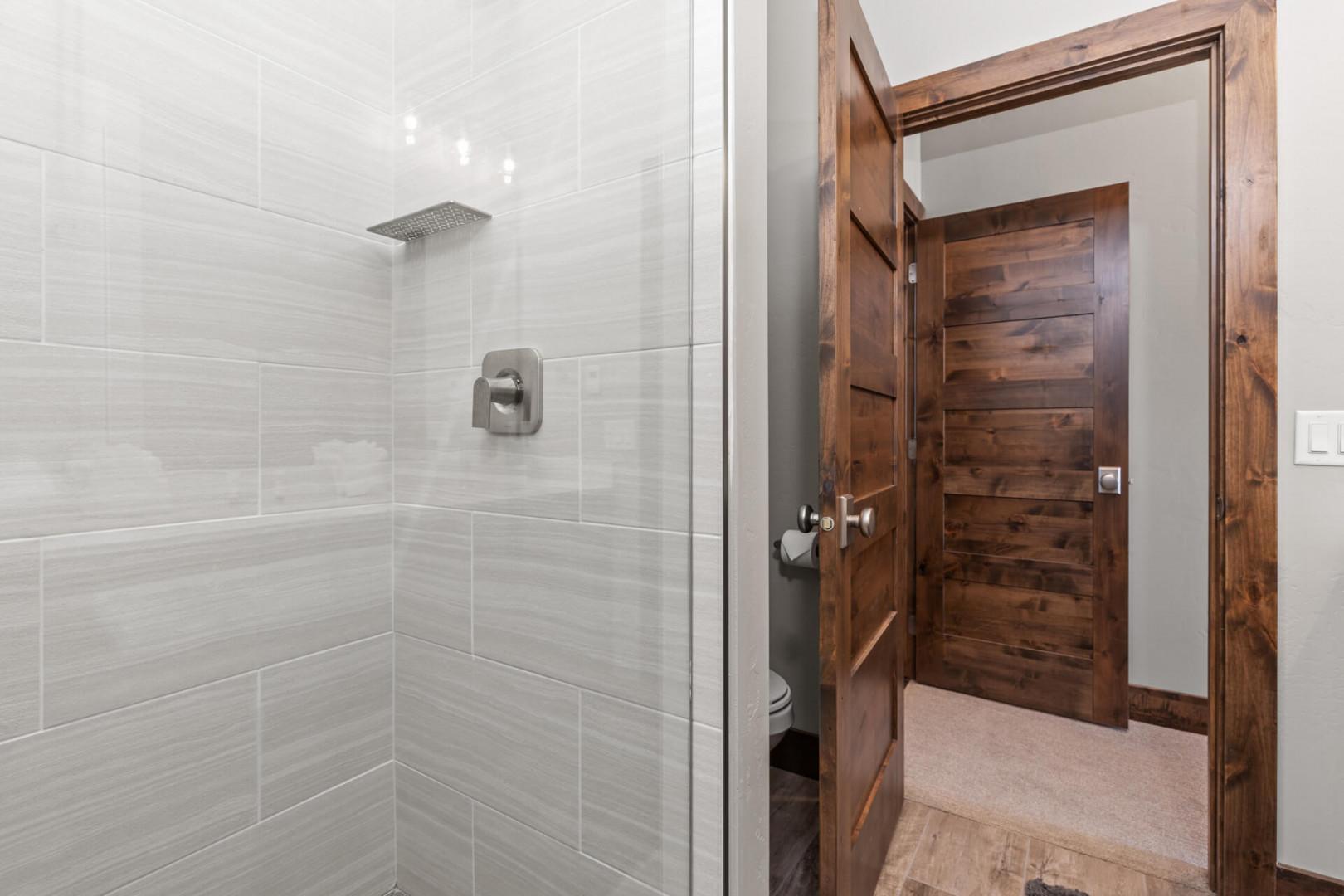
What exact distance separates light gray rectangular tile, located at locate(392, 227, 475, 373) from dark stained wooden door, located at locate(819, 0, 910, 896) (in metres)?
0.61

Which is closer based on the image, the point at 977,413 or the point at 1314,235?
the point at 1314,235

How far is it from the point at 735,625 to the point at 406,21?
0.93 metres

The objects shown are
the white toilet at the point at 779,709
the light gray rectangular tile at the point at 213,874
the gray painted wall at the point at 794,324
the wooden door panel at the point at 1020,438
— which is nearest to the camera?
the light gray rectangular tile at the point at 213,874

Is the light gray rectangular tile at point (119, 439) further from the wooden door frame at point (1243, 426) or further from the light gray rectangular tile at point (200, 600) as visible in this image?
the wooden door frame at point (1243, 426)

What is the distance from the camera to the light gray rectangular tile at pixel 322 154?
2.58 ft

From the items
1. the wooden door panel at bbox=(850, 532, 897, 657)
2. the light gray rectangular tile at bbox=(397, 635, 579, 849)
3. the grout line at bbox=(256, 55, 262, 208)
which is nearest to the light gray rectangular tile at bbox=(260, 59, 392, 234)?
the grout line at bbox=(256, 55, 262, 208)

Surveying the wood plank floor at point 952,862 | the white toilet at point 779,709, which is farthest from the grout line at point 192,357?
the wood plank floor at point 952,862

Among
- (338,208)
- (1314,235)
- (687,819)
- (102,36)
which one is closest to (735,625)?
(687,819)

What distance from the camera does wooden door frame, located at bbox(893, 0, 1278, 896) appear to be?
1302 mm

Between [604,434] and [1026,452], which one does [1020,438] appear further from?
[604,434]

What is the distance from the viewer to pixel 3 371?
1.91 feet

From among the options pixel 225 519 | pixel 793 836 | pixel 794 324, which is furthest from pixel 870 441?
pixel 225 519

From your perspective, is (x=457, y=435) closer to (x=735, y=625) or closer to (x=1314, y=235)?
(x=735, y=625)

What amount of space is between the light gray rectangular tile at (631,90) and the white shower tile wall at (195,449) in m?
0.32
